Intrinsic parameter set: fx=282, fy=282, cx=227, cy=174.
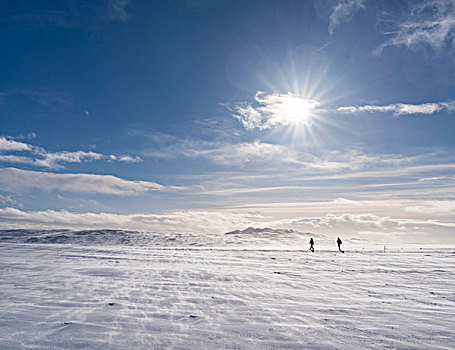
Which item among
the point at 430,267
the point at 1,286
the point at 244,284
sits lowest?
the point at 1,286

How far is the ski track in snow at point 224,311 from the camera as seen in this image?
5.06 m

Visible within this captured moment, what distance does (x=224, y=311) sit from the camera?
22.4ft

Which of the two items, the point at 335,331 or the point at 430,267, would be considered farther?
the point at 430,267

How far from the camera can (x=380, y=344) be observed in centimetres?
496

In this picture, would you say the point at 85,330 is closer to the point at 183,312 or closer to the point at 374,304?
the point at 183,312

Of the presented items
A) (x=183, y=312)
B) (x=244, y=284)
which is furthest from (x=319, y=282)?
(x=183, y=312)

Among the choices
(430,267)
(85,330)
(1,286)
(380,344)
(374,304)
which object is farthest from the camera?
(430,267)

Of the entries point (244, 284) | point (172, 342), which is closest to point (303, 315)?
point (172, 342)

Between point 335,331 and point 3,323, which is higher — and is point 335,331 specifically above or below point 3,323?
above

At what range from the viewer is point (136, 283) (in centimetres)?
997

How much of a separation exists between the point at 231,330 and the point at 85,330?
2818 millimetres

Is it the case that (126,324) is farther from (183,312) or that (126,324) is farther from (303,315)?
(303,315)

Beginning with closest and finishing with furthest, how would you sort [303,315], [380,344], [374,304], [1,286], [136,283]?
[380,344]
[303,315]
[374,304]
[1,286]
[136,283]

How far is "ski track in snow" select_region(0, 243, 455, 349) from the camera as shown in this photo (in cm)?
506
